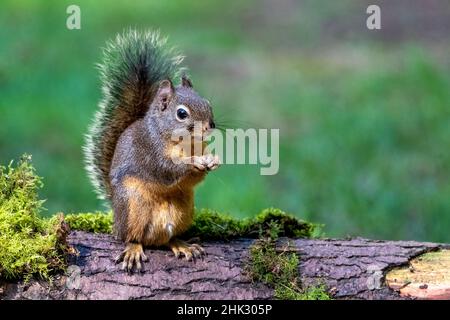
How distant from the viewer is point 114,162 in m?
3.42

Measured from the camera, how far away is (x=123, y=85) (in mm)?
3594

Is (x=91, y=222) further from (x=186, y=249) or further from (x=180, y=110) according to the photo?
(x=180, y=110)

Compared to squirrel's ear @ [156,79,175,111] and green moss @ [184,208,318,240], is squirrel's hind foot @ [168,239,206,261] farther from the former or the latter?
squirrel's ear @ [156,79,175,111]

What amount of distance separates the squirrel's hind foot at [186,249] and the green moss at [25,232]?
44cm

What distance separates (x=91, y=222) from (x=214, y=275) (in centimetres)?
65

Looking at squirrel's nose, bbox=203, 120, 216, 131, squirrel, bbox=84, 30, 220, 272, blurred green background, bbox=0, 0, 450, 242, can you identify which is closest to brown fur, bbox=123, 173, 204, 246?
squirrel, bbox=84, 30, 220, 272

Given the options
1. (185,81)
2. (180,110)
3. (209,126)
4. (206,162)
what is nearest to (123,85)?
(185,81)

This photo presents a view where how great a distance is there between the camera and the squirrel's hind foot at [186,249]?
3.20 meters

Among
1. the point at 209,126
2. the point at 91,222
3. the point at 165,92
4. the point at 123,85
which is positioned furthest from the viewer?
the point at 123,85

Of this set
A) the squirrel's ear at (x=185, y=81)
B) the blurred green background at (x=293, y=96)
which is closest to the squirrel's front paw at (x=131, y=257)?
the squirrel's ear at (x=185, y=81)

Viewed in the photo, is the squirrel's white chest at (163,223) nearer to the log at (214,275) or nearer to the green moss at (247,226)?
the log at (214,275)

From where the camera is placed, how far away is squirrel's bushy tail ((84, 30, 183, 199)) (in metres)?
3.58

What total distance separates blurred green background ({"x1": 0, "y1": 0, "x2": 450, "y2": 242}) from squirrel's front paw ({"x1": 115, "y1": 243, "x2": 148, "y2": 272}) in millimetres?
1646
